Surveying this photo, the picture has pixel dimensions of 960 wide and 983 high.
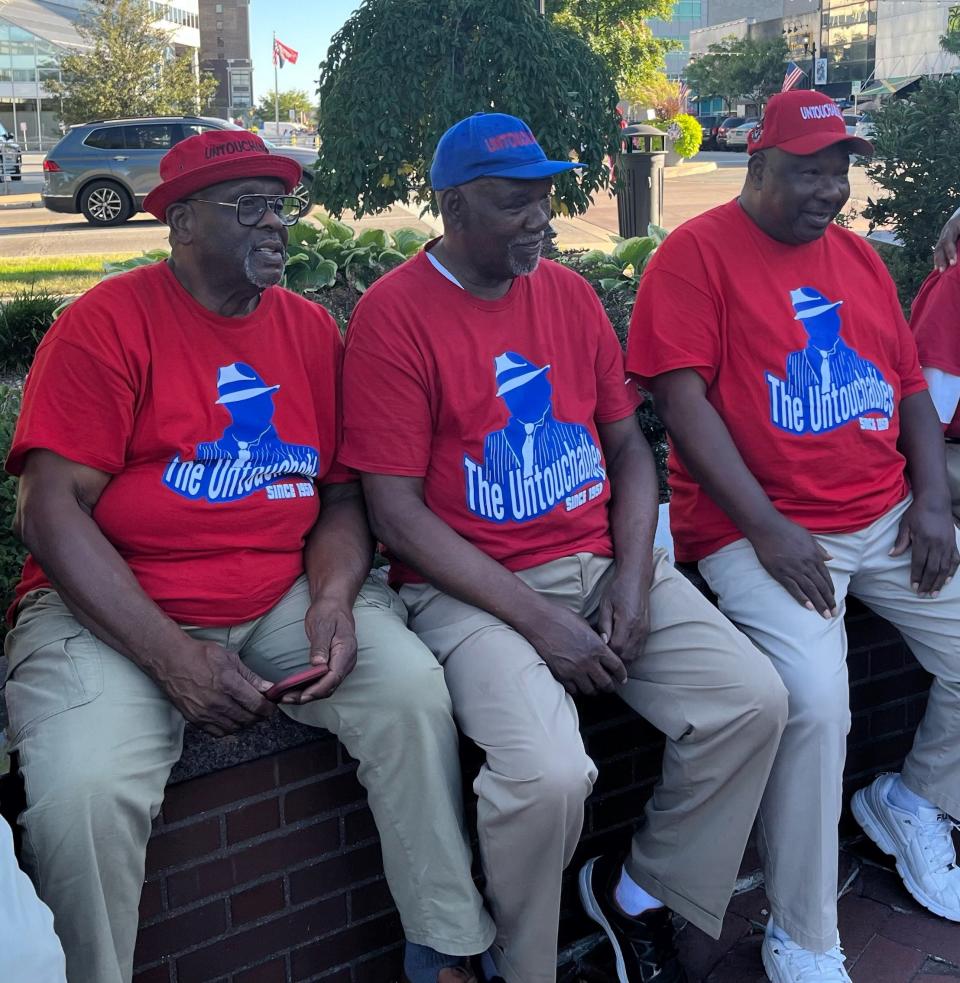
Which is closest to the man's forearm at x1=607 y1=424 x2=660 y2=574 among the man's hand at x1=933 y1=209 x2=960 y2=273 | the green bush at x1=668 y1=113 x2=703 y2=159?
the man's hand at x1=933 y1=209 x2=960 y2=273

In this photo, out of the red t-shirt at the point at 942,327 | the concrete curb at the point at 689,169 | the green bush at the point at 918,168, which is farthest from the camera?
the concrete curb at the point at 689,169

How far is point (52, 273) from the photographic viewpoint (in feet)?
39.2

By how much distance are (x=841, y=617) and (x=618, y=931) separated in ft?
3.10

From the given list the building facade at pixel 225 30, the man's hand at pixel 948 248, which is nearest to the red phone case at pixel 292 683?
the man's hand at pixel 948 248

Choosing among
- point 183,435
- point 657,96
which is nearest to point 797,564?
point 183,435

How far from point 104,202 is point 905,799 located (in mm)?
19542

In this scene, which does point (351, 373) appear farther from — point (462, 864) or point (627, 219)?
point (627, 219)

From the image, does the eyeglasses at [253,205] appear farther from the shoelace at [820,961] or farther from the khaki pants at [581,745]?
the shoelace at [820,961]

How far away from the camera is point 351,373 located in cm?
278

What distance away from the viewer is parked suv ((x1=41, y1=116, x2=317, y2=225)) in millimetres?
20188

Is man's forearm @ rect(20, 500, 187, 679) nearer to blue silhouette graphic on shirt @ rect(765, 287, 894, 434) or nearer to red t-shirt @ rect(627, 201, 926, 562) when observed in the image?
red t-shirt @ rect(627, 201, 926, 562)

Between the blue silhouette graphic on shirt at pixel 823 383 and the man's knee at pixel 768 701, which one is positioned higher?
the blue silhouette graphic on shirt at pixel 823 383

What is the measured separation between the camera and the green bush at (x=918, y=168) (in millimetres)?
6160

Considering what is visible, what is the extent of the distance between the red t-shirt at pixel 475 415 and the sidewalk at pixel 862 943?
99cm
